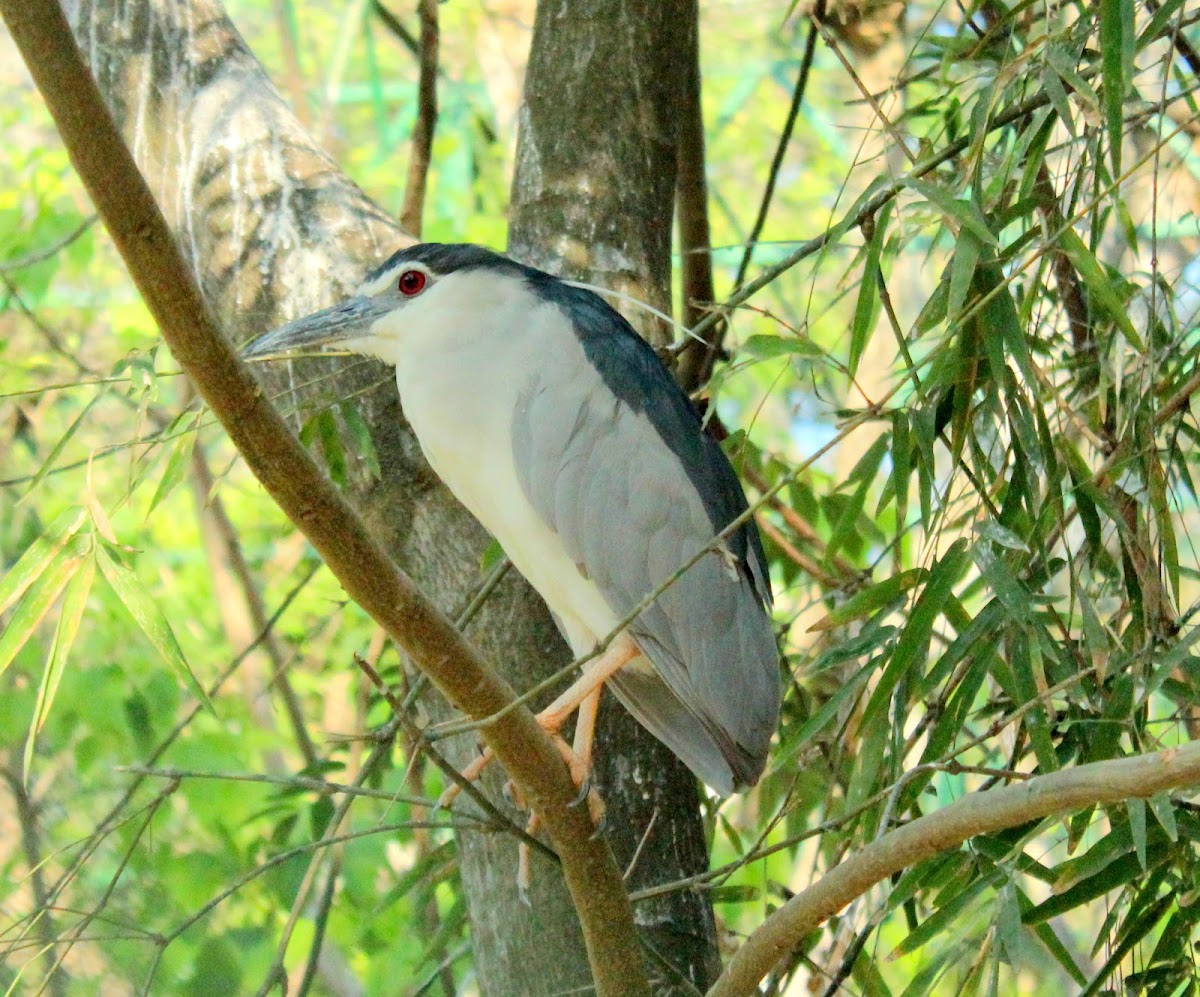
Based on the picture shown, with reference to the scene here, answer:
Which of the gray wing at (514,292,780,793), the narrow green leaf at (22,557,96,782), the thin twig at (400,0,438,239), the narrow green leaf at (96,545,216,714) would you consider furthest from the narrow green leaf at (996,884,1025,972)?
the thin twig at (400,0,438,239)

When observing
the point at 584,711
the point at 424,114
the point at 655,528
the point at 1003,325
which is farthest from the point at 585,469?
the point at 424,114

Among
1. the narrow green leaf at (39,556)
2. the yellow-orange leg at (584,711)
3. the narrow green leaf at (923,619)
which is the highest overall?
the narrow green leaf at (39,556)

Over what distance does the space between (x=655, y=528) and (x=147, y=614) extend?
715 mm

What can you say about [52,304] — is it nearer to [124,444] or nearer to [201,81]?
[201,81]

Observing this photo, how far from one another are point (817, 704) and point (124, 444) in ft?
4.61

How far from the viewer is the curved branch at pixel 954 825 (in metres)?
1.00

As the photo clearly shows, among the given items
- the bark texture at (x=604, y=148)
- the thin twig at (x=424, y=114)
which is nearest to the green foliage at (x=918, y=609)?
the bark texture at (x=604, y=148)

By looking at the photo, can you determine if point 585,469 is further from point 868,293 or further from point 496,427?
point 868,293

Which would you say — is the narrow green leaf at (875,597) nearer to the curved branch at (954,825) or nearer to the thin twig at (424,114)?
the curved branch at (954,825)

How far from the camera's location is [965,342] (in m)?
1.67

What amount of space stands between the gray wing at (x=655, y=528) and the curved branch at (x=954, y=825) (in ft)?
1.77

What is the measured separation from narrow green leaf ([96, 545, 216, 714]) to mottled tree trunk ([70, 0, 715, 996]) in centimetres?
41

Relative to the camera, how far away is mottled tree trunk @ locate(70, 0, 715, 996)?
6.27 ft

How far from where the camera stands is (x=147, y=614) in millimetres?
1576
